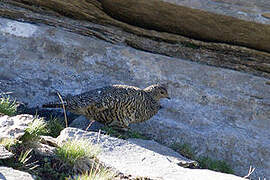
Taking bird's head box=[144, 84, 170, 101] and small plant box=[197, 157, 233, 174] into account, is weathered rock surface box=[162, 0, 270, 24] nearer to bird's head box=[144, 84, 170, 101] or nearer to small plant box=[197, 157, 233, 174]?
bird's head box=[144, 84, 170, 101]

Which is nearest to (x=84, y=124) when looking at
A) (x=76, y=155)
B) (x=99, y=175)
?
(x=76, y=155)

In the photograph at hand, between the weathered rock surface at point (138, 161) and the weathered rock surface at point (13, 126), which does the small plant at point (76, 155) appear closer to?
the weathered rock surface at point (138, 161)

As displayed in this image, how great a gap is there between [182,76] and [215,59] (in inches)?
42.0

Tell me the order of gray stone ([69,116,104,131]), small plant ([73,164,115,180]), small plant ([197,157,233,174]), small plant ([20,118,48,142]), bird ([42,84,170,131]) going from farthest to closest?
gray stone ([69,116,104,131]), bird ([42,84,170,131]), small plant ([197,157,233,174]), small plant ([20,118,48,142]), small plant ([73,164,115,180])

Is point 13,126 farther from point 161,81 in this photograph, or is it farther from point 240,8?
point 240,8

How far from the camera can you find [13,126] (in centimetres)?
633

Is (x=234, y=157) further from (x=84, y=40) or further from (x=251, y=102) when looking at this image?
(x=84, y=40)

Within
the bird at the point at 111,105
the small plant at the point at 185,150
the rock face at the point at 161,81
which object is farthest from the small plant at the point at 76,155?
the rock face at the point at 161,81

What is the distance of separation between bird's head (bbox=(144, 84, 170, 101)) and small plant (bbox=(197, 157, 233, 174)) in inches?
68.1

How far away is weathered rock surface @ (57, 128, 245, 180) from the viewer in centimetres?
620

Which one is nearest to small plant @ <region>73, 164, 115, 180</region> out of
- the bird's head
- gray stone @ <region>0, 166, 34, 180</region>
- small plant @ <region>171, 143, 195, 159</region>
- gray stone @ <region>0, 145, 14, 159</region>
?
gray stone @ <region>0, 166, 34, 180</region>

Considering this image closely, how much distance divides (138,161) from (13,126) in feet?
6.48

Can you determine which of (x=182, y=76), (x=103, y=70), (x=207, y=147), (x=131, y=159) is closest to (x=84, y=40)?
(x=103, y=70)

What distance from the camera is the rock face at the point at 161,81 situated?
934 centimetres
